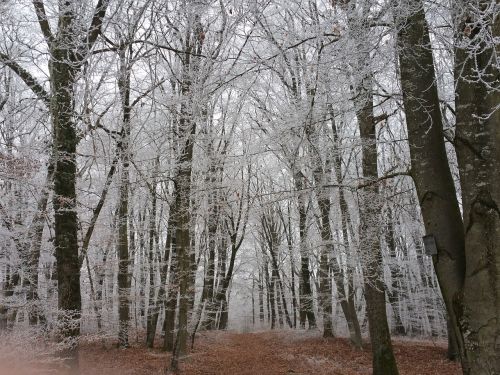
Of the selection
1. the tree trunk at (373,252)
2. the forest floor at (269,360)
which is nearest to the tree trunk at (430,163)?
the tree trunk at (373,252)

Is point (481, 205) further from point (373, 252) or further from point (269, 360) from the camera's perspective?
point (269, 360)

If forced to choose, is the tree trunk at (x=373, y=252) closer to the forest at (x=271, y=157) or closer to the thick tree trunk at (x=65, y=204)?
the forest at (x=271, y=157)

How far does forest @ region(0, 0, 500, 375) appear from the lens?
337 centimetres

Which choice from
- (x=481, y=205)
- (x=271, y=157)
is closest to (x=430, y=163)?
(x=481, y=205)

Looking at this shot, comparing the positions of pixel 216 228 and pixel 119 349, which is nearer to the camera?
pixel 119 349

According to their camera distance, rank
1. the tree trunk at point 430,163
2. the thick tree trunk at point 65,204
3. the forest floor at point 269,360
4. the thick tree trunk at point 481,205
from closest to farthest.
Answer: the thick tree trunk at point 481,205, the tree trunk at point 430,163, the thick tree trunk at point 65,204, the forest floor at point 269,360

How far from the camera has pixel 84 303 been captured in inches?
538

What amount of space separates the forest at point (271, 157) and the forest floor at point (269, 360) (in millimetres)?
112

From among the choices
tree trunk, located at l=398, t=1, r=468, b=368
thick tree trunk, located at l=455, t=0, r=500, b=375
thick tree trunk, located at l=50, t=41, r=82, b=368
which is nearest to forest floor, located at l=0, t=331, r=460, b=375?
thick tree trunk, located at l=50, t=41, r=82, b=368

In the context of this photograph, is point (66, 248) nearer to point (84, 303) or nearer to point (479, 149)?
point (479, 149)

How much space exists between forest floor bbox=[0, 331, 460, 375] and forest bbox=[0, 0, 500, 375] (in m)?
0.11

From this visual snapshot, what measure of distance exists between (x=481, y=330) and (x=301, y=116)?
18.2 ft

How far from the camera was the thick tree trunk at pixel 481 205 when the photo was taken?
3.07m

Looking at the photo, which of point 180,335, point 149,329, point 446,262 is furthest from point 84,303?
point 446,262
